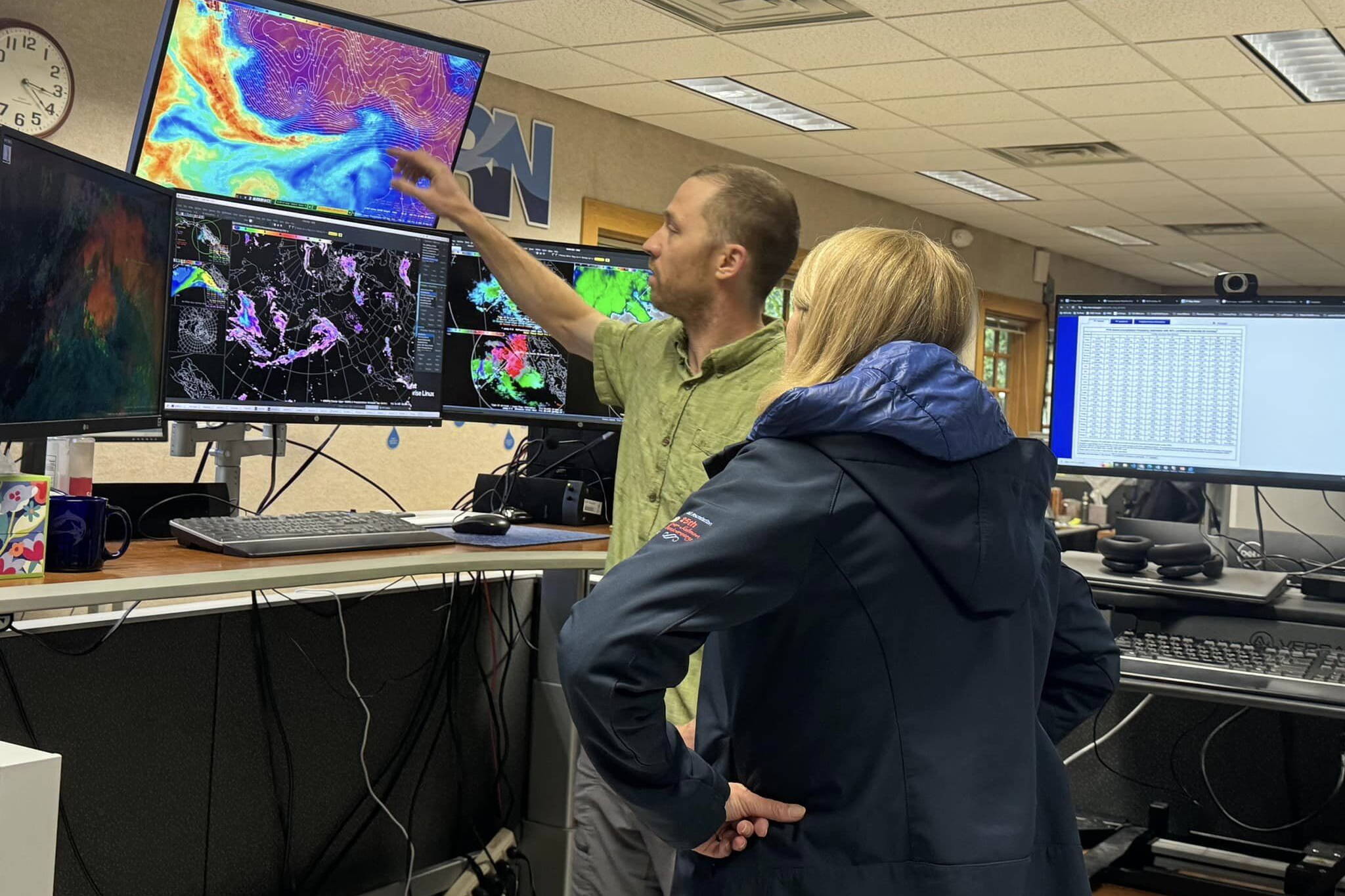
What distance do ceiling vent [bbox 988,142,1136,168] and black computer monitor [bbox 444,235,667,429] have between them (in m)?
4.73

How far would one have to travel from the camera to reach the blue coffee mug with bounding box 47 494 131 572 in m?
1.45

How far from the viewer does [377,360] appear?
2107 mm

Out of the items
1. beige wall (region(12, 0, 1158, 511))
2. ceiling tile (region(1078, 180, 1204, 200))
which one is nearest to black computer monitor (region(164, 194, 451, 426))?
beige wall (region(12, 0, 1158, 511))

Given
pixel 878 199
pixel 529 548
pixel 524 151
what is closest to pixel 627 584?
pixel 529 548

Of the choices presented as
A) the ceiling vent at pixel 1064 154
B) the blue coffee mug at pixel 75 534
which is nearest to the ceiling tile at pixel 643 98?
the ceiling vent at pixel 1064 154

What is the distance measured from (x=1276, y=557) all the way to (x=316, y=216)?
1.88 metres

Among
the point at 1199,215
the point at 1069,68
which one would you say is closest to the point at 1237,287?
the point at 1069,68

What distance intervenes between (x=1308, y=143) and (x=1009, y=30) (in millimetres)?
2518

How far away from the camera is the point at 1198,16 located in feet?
14.1

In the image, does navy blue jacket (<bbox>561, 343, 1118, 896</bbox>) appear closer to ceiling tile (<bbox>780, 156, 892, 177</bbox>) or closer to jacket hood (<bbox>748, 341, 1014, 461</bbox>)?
jacket hood (<bbox>748, 341, 1014, 461</bbox>)

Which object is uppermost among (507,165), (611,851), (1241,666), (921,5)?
(921,5)

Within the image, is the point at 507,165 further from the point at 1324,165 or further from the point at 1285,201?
the point at 1285,201

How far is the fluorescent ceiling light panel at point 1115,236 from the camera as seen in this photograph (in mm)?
9244

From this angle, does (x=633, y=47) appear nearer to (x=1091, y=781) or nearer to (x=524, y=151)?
(x=524, y=151)
